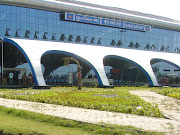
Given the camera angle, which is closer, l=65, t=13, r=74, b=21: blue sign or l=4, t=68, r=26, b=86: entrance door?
l=4, t=68, r=26, b=86: entrance door

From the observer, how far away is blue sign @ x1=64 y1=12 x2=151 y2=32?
120 ft

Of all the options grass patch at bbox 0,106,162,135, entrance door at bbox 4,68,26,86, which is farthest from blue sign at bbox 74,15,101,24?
grass patch at bbox 0,106,162,135

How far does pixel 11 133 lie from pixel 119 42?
37.3 m

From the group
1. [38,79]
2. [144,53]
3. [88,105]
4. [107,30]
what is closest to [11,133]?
[88,105]

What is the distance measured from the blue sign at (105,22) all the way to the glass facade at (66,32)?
1.14m

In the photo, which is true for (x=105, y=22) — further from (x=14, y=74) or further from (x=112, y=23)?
(x=14, y=74)

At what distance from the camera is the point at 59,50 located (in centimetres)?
2933

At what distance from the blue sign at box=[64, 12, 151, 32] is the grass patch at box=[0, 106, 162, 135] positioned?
29242 millimetres

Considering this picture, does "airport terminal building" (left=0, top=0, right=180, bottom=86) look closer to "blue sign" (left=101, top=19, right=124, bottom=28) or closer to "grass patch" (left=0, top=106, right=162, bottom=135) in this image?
"blue sign" (left=101, top=19, right=124, bottom=28)

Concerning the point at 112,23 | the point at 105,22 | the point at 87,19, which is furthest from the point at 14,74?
the point at 112,23

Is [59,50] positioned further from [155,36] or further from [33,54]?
[155,36]

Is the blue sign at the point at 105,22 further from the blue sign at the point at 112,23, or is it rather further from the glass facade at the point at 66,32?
the glass facade at the point at 66,32

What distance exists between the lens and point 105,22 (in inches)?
1554

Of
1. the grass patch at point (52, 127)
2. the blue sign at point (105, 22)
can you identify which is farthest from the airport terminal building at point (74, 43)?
the grass patch at point (52, 127)
